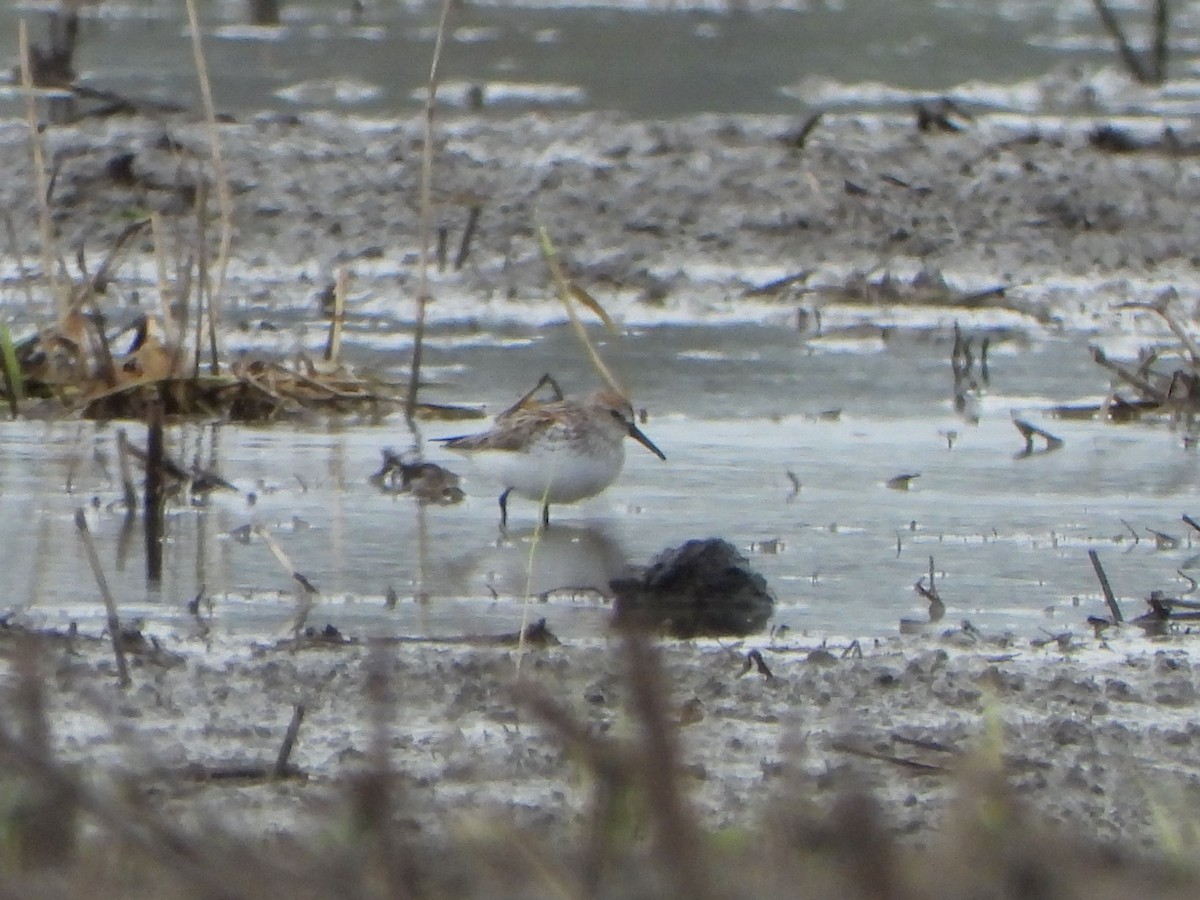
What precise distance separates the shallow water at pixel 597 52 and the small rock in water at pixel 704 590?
29.8ft

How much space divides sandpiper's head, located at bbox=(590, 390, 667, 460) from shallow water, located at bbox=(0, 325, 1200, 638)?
9cm

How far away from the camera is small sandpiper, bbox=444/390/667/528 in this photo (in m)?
6.25

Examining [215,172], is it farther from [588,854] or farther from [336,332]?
[588,854]

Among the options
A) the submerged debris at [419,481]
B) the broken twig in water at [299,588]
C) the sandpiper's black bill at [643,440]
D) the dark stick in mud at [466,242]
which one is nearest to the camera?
the broken twig in water at [299,588]

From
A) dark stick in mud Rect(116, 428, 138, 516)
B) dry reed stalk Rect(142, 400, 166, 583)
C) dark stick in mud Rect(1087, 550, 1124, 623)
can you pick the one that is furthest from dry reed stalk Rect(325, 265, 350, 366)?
dark stick in mud Rect(1087, 550, 1124, 623)

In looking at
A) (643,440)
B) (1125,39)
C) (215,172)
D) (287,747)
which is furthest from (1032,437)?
(1125,39)

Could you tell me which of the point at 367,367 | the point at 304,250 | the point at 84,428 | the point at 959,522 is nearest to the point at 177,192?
Answer: the point at 304,250

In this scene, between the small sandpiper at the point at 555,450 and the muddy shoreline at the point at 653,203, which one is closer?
the small sandpiper at the point at 555,450

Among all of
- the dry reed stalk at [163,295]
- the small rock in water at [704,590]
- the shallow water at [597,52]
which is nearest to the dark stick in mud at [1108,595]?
the small rock in water at [704,590]

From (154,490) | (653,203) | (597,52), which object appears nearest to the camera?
(154,490)

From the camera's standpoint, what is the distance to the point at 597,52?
1759 centimetres

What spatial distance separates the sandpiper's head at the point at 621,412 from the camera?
21.7 feet

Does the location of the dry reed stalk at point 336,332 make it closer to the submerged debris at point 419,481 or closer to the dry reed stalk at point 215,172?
the dry reed stalk at point 215,172

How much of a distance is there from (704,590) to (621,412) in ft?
5.19
